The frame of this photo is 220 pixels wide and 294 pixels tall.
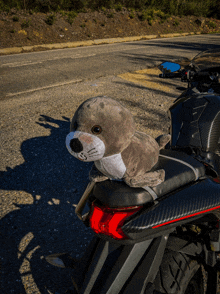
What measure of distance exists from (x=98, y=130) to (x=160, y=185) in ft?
1.54

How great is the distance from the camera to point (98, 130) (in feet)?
3.54

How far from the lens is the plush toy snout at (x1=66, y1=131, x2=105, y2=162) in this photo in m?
1.07

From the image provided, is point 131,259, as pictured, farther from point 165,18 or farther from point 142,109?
point 165,18

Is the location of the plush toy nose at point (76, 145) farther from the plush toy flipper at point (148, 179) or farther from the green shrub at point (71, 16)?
the green shrub at point (71, 16)

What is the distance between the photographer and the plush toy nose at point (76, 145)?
1068 mm

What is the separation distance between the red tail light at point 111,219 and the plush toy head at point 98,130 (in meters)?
0.28

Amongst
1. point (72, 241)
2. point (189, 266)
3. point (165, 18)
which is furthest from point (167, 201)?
point (165, 18)

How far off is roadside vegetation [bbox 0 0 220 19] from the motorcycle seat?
1768 cm

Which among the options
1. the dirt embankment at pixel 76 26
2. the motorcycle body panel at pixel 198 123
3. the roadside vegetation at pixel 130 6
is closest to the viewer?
the motorcycle body panel at pixel 198 123

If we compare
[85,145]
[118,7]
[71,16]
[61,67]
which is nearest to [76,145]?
[85,145]

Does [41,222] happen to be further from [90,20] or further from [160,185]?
[90,20]

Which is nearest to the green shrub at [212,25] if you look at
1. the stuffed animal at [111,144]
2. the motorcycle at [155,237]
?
the motorcycle at [155,237]

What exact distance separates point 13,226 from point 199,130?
2.01m

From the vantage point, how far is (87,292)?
3.91 feet
